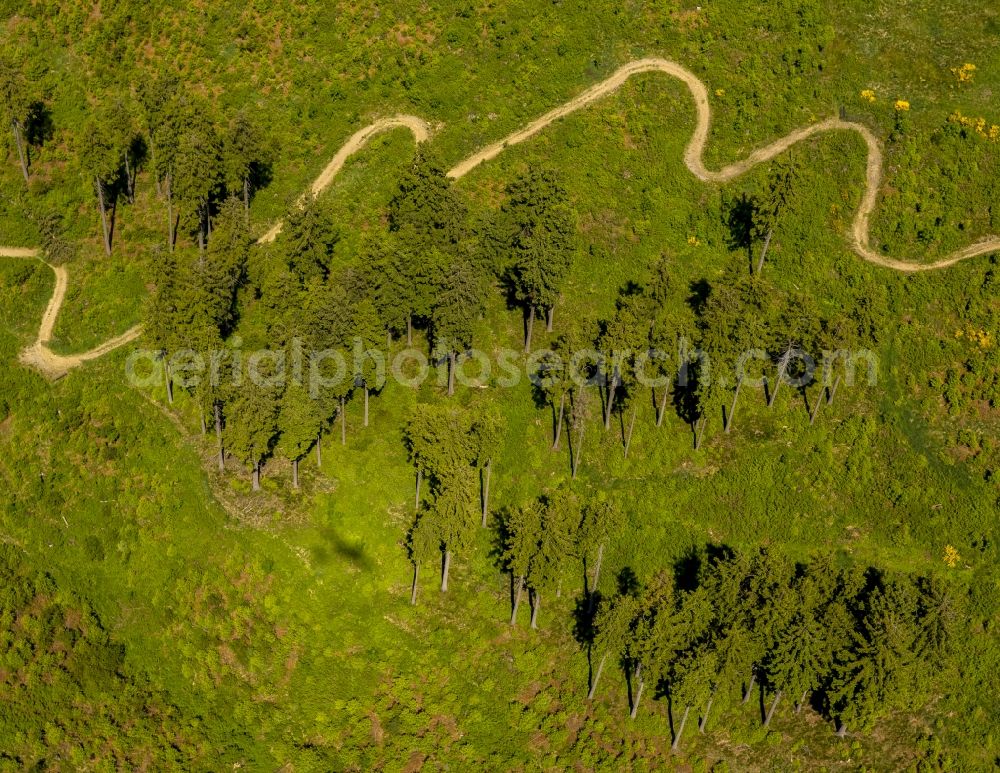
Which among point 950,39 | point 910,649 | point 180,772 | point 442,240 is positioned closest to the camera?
point 180,772

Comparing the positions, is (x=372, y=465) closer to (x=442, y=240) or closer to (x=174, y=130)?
(x=442, y=240)

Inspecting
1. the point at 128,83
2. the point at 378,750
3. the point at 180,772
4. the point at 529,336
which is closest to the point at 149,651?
the point at 180,772

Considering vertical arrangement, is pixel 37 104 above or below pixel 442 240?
above

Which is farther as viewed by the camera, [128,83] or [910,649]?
[128,83]

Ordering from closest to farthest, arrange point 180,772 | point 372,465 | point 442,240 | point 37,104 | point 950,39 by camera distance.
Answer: point 180,772 → point 372,465 → point 442,240 → point 37,104 → point 950,39

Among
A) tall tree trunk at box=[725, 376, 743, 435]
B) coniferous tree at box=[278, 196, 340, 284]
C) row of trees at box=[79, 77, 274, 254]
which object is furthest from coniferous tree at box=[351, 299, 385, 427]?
tall tree trunk at box=[725, 376, 743, 435]

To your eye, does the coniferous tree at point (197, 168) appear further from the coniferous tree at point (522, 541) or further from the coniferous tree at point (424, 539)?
the coniferous tree at point (522, 541)
